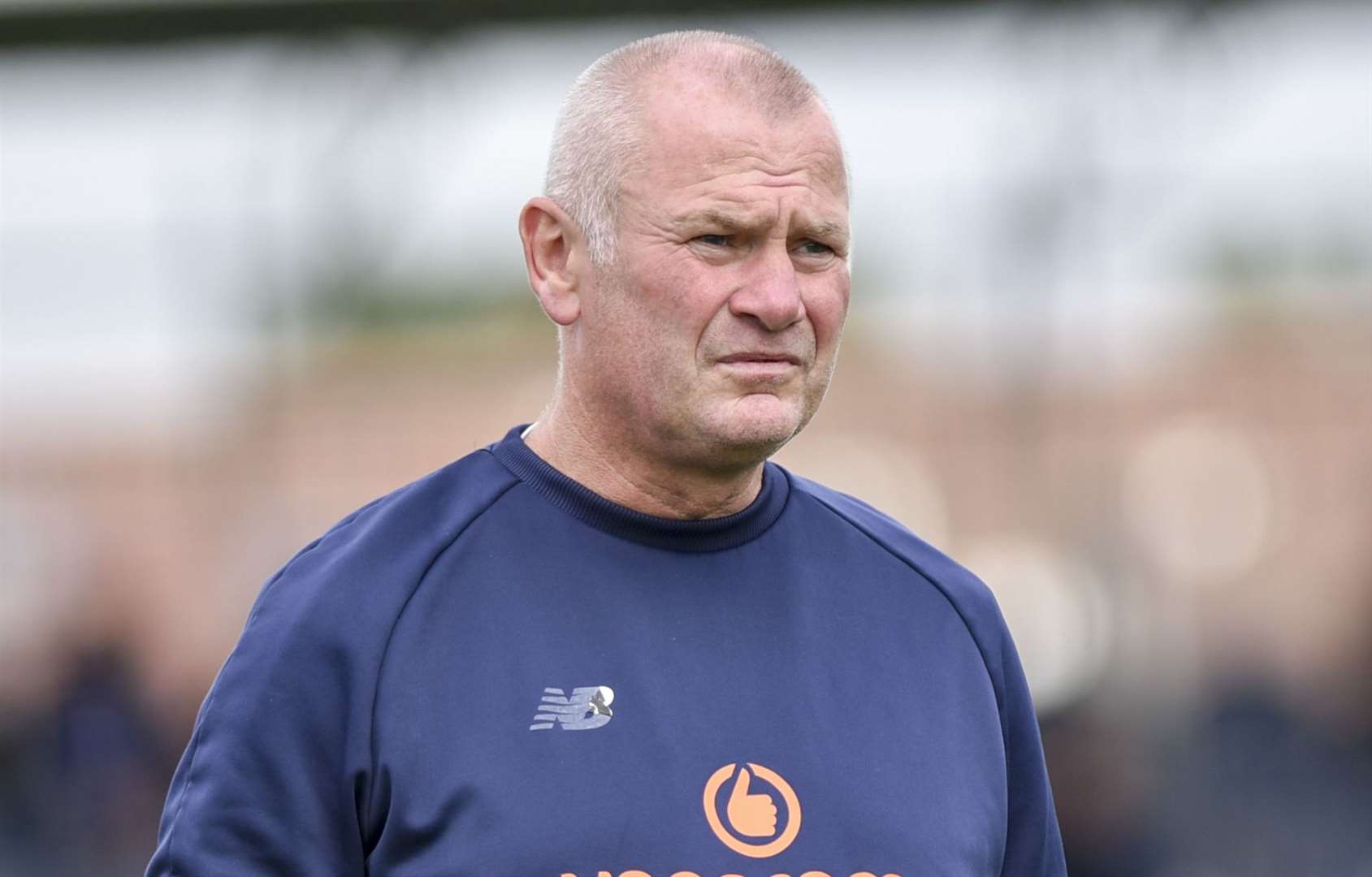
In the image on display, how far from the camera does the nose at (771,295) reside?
255 centimetres

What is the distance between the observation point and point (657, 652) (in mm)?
2568

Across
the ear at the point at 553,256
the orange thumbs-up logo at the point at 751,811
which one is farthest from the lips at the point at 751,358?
the orange thumbs-up logo at the point at 751,811

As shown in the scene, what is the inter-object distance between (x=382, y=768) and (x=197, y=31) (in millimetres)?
11021

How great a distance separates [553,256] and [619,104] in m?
0.23

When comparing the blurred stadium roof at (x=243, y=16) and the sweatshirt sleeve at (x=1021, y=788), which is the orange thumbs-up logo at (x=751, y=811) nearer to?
the sweatshirt sleeve at (x=1021, y=788)

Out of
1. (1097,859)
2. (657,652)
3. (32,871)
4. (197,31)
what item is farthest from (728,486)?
(197,31)

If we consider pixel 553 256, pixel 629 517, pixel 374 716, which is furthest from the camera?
pixel 553 256

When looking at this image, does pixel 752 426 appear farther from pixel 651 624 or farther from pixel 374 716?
pixel 374 716

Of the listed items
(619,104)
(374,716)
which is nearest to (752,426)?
(619,104)

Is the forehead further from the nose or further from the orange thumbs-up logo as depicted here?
the orange thumbs-up logo

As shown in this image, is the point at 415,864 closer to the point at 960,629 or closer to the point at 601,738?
the point at 601,738

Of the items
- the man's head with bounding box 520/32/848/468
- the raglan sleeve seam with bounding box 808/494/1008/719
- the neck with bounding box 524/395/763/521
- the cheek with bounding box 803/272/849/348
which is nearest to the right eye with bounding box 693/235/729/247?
the man's head with bounding box 520/32/848/468

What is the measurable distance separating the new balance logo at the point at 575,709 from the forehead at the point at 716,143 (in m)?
0.65

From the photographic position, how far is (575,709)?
249 centimetres
